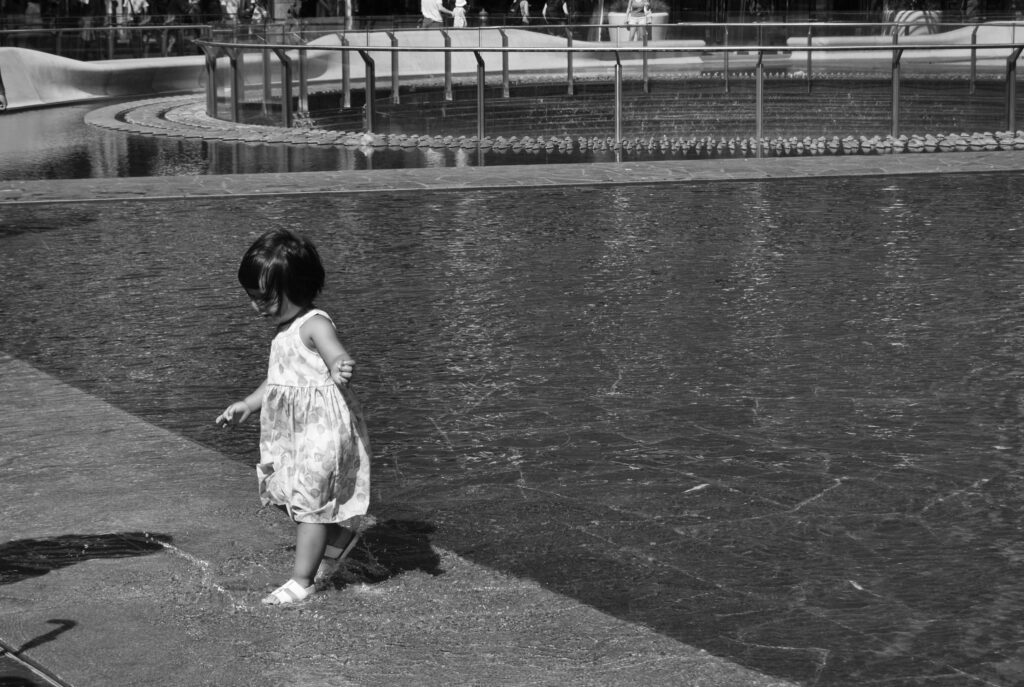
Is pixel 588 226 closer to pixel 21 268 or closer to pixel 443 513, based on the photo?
pixel 21 268

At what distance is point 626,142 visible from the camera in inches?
706

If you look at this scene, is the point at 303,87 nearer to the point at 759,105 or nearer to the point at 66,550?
the point at 759,105

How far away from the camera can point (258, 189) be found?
43.9 ft

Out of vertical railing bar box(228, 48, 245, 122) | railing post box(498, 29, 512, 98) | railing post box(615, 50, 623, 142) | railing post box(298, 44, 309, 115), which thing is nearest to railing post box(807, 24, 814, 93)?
railing post box(615, 50, 623, 142)

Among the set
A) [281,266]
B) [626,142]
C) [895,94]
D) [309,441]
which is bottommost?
[309,441]

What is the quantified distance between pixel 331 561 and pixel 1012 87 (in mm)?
14916

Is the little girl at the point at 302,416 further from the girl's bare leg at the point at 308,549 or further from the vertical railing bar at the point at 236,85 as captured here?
the vertical railing bar at the point at 236,85

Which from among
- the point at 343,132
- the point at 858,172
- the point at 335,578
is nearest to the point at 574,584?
the point at 335,578

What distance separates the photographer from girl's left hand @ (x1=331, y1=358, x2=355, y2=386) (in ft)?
13.3

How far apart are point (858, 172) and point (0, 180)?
7764 millimetres

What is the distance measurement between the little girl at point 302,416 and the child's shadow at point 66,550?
0.64m

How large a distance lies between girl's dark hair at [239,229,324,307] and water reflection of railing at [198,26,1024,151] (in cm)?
1321

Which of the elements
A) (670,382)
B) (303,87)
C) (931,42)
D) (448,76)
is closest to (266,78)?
(303,87)

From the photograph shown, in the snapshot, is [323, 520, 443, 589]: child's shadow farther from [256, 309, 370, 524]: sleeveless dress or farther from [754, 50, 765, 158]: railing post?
[754, 50, 765, 158]: railing post
